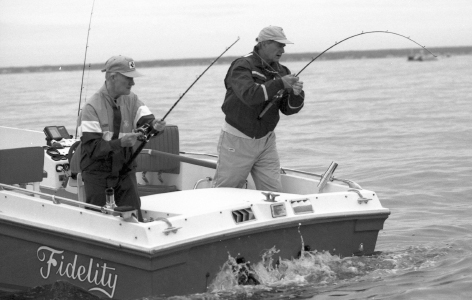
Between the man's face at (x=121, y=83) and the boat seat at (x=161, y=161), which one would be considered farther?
the boat seat at (x=161, y=161)

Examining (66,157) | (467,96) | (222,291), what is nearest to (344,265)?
(222,291)

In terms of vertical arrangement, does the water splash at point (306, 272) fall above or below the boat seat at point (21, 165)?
below

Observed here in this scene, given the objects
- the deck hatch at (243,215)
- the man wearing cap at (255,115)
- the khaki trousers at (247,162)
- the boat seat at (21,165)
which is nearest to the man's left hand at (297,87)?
the man wearing cap at (255,115)

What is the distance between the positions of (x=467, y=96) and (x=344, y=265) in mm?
20422

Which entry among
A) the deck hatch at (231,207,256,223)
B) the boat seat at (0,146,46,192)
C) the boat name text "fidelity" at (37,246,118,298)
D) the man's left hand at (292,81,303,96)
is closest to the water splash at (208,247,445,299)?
the deck hatch at (231,207,256,223)

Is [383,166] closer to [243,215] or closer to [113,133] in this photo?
[243,215]

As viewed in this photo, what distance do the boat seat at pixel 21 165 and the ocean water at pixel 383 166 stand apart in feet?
5.16

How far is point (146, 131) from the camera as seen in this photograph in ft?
16.6

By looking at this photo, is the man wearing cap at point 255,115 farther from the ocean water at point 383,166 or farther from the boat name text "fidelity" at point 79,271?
the boat name text "fidelity" at point 79,271

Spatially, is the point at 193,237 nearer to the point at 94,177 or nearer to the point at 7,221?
the point at 94,177

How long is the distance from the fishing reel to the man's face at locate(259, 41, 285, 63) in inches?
42.0

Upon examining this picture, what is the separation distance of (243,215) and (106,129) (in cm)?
100

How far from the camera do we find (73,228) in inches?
196

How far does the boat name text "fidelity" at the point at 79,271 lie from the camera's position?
16.1ft
